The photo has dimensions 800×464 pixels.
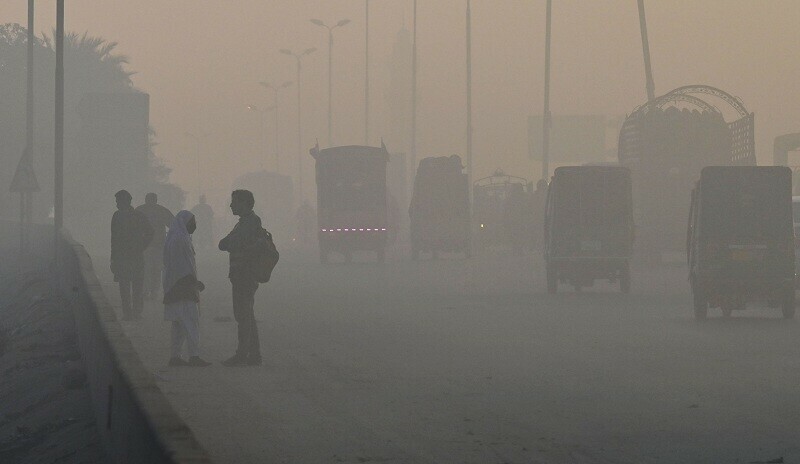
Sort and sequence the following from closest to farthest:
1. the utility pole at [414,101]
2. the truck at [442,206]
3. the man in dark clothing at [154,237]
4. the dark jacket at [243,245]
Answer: the dark jacket at [243,245], the man in dark clothing at [154,237], the truck at [442,206], the utility pole at [414,101]

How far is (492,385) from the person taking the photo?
14250mm

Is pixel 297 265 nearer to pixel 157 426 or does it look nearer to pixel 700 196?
pixel 700 196

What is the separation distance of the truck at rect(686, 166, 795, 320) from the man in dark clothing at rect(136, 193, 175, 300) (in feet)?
25.4

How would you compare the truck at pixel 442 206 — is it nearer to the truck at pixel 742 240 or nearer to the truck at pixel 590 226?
the truck at pixel 590 226

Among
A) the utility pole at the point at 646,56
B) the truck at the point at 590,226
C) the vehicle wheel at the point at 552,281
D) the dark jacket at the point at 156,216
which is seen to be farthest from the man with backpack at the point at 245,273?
the utility pole at the point at 646,56

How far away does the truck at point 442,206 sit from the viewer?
54000 millimetres

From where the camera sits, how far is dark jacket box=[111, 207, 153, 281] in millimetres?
22078

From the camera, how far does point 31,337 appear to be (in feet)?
78.6

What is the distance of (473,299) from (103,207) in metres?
37.4

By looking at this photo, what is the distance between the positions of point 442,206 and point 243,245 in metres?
38.2

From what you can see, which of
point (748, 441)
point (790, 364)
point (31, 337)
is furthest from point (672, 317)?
point (748, 441)

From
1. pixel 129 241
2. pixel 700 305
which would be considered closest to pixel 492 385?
pixel 129 241

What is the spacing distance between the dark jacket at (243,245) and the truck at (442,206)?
3793 centimetres

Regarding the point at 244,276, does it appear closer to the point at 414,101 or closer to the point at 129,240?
the point at 129,240
